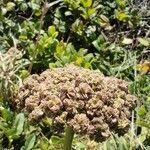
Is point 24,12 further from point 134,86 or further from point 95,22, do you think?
point 134,86

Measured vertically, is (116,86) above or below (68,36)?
above

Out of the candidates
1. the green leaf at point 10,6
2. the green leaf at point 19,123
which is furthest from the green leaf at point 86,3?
the green leaf at point 19,123

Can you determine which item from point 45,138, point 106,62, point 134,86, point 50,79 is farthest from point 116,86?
point 106,62

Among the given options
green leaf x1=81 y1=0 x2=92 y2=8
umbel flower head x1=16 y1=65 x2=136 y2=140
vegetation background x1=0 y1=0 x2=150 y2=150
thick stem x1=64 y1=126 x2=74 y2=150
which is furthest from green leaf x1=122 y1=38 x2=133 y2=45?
thick stem x1=64 y1=126 x2=74 y2=150

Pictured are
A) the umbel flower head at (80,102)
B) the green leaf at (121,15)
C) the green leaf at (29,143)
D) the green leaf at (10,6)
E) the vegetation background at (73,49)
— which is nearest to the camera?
the umbel flower head at (80,102)

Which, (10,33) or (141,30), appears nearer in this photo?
(10,33)

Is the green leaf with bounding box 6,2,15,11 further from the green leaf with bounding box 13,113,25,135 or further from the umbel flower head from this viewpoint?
the umbel flower head

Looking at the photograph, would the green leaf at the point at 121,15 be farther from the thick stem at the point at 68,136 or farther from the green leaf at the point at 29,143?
the thick stem at the point at 68,136
